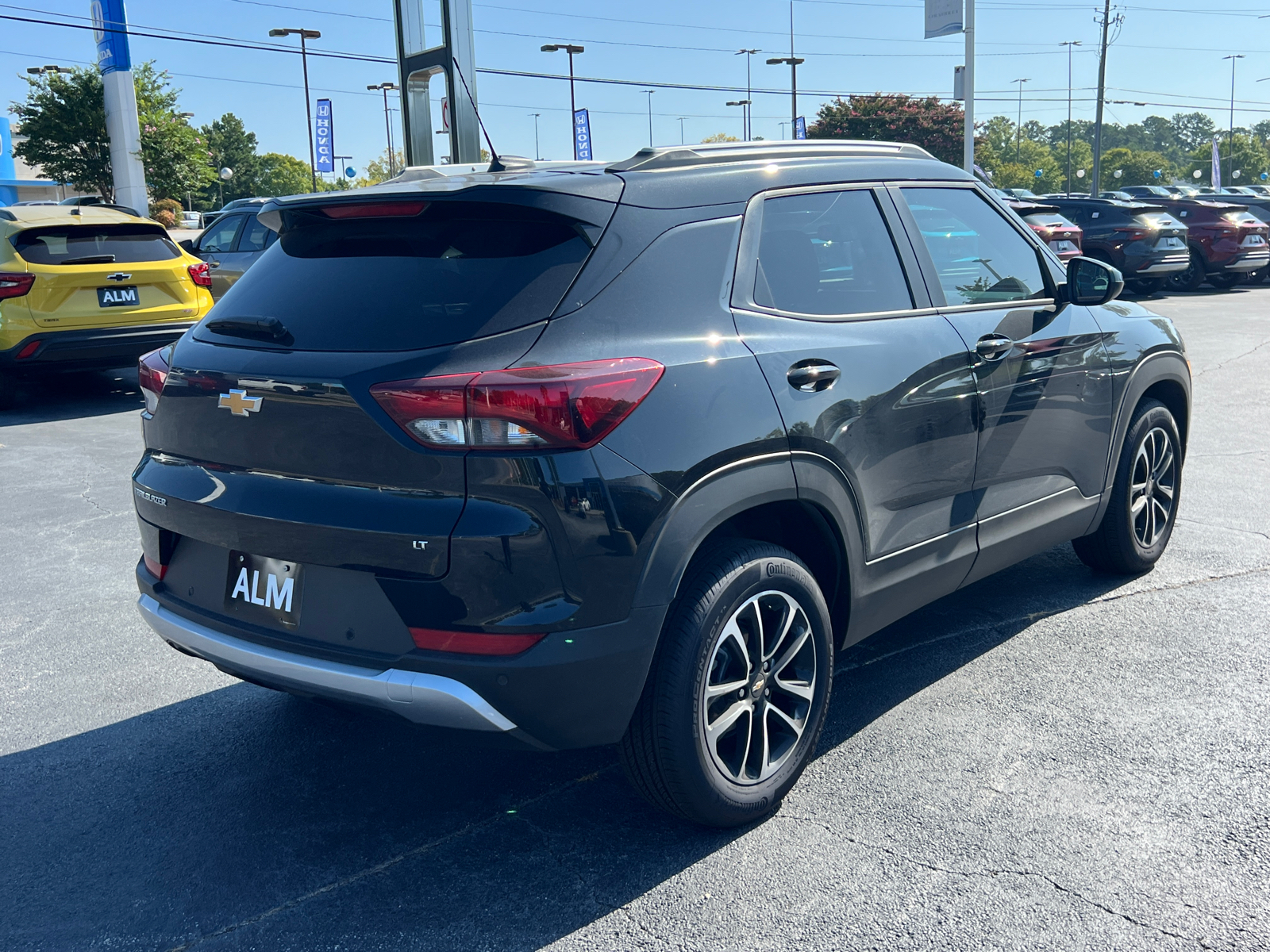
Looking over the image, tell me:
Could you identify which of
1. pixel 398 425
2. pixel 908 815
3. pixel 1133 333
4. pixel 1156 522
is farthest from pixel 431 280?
pixel 1156 522

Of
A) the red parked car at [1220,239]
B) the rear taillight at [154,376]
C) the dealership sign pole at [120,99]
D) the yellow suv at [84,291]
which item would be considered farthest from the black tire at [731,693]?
the dealership sign pole at [120,99]

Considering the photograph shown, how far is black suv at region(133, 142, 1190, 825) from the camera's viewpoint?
2.51 meters

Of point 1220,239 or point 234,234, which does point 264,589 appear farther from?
point 1220,239

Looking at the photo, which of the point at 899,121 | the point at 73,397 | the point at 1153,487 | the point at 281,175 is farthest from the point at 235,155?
the point at 1153,487

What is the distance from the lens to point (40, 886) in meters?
2.79

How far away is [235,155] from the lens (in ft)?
405

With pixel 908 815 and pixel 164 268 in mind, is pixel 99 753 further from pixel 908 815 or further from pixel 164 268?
pixel 164 268

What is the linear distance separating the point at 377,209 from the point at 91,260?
829 cm

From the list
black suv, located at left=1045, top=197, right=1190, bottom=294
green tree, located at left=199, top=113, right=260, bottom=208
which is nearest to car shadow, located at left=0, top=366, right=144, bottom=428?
black suv, located at left=1045, top=197, right=1190, bottom=294

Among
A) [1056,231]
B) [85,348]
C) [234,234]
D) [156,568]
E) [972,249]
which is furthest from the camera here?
[1056,231]

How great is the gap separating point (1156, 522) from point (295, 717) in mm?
3768

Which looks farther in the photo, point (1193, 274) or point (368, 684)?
point (1193, 274)

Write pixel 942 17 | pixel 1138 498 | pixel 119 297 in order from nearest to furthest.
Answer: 1. pixel 1138 498
2. pixel 119 297
3. pixel 942 17

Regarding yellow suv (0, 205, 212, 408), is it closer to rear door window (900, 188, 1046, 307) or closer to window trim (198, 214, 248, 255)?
window trim (198, 214, 248, 255)
